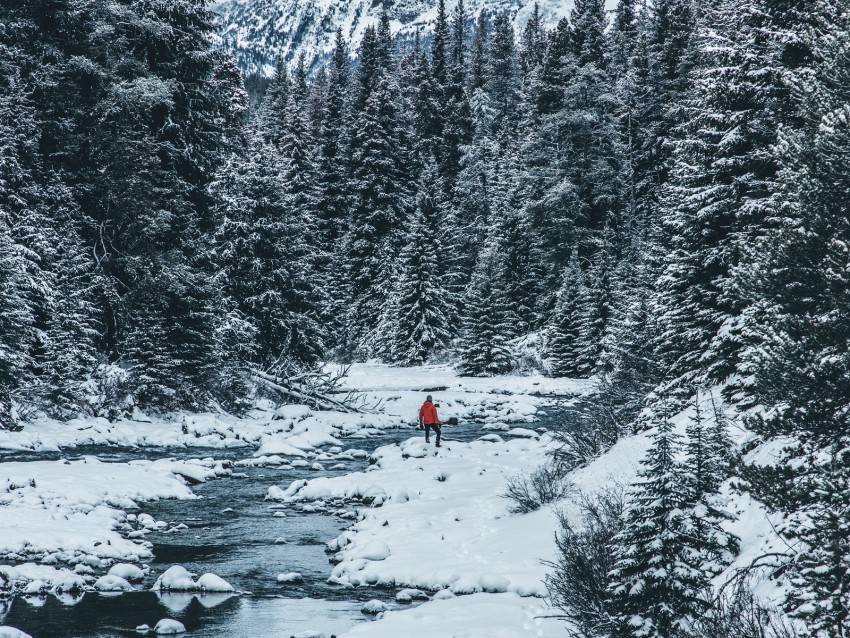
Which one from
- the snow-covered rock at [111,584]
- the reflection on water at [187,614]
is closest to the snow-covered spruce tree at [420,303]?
the snow-covered rock at [111,584]

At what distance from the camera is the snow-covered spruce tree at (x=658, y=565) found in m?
5.39

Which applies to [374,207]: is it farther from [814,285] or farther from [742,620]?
[742,620]

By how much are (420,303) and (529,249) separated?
8554 mm

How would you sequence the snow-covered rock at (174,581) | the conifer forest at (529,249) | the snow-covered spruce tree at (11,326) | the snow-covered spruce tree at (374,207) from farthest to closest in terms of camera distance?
the snow-covered spruce tree at (374,207) < the snow-covered spruce tree at (11,326) < the snow-covered rock at (174,581) < the conifer forest at (529,249)

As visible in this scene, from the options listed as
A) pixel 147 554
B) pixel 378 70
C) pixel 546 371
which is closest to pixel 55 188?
pixel 147 554

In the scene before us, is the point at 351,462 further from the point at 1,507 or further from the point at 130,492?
the point at 1,507

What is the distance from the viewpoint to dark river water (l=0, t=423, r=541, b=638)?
8.06 metres

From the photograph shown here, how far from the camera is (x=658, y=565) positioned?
5.51 meters

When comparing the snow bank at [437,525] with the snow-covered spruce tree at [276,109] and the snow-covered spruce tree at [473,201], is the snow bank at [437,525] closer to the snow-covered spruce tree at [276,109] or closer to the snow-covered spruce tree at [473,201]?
the snow-covered spruce tree at [473,201]

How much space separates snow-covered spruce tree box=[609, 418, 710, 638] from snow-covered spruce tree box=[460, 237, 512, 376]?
1305 inches

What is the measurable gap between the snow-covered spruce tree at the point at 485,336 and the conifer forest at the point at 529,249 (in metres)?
0.19

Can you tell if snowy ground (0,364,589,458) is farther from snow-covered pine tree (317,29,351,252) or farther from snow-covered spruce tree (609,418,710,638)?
snow-covered pine tree (317,29,351,252)

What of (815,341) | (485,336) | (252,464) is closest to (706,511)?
(815,341)

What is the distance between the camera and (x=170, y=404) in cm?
2205
